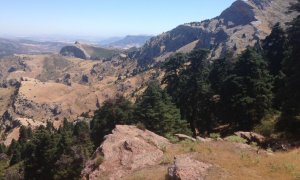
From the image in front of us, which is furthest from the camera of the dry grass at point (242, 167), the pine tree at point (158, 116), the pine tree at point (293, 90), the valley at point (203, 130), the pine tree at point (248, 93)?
the pine tree at point (158, 116)

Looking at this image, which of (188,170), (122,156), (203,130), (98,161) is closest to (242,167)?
(188,170)

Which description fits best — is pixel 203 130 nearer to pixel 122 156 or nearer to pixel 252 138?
pixel 252 138

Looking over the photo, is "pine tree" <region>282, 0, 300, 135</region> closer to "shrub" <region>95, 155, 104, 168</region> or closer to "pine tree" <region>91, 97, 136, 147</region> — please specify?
"shrub" <region>95, 155, 104, 168</region>

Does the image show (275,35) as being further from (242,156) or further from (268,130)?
(242,156)

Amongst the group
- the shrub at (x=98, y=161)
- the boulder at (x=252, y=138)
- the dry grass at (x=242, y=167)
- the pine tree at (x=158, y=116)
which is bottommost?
the pine tree at (x=158, y=116)

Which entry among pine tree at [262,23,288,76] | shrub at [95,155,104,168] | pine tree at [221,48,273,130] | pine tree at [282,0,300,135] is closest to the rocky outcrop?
shrub at [95,155,104,168]

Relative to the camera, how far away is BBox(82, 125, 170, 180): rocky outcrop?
2916cm

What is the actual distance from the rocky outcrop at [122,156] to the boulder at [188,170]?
6116 millimetres

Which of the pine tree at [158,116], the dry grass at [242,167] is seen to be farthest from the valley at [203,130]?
the pine tree at [158,116]

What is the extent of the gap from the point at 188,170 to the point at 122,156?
1054 cm

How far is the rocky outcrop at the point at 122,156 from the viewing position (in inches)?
1148

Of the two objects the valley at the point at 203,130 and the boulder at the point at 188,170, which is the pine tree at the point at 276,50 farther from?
the boulder at the point at 188,170

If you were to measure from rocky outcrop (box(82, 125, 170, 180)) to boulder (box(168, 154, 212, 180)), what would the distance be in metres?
6.12

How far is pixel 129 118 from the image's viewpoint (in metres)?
74.6
